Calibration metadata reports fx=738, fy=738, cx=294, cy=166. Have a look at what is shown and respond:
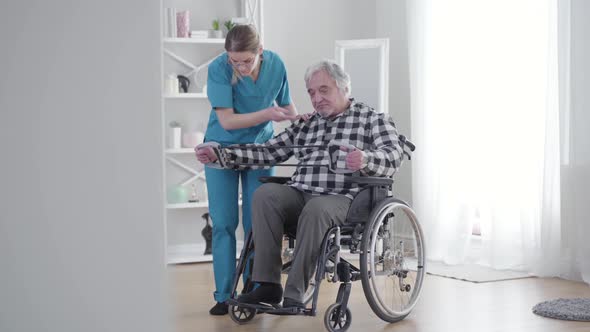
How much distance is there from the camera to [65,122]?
1.27 feet

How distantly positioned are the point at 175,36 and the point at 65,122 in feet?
15.4

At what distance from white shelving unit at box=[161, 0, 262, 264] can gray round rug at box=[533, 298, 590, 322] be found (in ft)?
8.11

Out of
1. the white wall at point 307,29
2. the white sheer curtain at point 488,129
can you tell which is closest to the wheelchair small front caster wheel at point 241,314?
the white sheer curtain at point 488,129

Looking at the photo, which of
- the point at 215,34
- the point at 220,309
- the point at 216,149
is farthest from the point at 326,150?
the point at 215,34

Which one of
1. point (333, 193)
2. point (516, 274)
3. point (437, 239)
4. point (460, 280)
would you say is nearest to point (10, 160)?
point (333, 193)

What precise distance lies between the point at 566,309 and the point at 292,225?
48.6 inches

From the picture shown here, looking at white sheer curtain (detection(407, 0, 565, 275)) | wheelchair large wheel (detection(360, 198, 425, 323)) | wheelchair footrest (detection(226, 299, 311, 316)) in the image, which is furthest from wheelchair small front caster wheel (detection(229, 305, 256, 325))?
white sheer curtain (detection(407, 0, 565, 275))

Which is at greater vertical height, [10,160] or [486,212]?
[10,160]

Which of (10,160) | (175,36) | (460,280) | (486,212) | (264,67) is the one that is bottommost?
(460,280)

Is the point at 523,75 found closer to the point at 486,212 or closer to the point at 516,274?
the point at 486,212

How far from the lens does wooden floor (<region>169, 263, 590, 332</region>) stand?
112 inches

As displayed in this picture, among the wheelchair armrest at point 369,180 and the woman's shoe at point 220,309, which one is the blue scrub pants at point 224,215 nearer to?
the woman's shoe at point 220,309

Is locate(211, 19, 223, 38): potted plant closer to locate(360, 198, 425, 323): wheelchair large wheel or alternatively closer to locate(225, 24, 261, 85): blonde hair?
locate(225, 24, 261, 85): blonde hair

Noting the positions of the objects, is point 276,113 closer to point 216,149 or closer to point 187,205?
point 216,149
